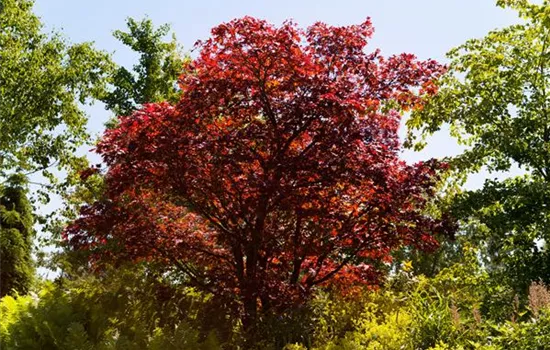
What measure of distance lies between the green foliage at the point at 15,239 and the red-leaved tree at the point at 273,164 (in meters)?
12.2

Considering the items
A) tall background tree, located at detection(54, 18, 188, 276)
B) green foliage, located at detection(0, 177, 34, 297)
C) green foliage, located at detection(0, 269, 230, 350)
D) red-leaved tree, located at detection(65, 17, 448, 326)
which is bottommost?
green foliage, located at detection(0, 269, 230, 350)

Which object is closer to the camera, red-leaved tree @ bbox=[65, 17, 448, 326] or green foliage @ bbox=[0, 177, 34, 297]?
red-leaved tree @ bbox=[65, 17, 448, 326]

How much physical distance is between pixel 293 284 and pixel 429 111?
823 cm

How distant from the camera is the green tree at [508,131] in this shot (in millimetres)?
11469

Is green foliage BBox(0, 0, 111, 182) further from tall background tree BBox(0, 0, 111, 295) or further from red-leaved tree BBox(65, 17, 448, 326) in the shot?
red-leaved tree BBox(65, 17, 448, 326)

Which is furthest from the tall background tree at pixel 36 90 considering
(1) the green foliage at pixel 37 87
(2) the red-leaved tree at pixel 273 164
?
(2) the red-leaved tree at pixel 273 164

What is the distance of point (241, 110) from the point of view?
24.2ft

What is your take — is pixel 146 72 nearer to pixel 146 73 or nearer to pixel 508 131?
pixel 146 73

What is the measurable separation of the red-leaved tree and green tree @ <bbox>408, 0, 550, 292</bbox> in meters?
4.87


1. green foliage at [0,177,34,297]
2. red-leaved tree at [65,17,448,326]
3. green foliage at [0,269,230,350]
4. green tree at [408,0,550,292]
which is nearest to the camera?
green foliage at [0,269,230,350]

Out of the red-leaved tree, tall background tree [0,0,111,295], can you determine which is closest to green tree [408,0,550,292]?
the red-leaved tree

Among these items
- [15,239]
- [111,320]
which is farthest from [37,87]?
[111,320]

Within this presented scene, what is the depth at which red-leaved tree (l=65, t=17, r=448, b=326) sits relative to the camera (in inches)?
268

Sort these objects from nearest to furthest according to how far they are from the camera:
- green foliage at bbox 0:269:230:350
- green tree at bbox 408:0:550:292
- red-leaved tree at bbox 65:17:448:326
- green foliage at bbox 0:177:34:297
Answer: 1. green foliage at bbox 0:269:230:350
2. red-leaved tree at bbox 65:17:448:326
3. green tree at bbox 408:0:550:292
4. green foliage at bbox 0:177:34:297
